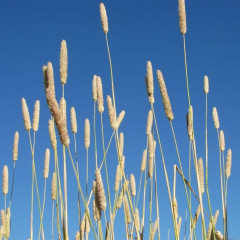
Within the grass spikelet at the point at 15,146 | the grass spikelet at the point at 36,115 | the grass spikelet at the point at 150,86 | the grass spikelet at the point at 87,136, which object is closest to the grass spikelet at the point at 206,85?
the grass spikelet at the point at 150,86

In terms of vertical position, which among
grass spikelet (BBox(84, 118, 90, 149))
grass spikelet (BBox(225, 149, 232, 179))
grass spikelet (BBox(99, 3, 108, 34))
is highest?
grass spikelet (BBox(99, 3, 108, 34))

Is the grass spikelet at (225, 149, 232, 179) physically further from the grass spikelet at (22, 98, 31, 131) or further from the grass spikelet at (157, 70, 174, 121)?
the grass spikelet at (22, 98, 31, 131)

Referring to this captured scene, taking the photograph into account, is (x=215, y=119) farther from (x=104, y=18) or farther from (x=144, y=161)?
(x=104, y=18)

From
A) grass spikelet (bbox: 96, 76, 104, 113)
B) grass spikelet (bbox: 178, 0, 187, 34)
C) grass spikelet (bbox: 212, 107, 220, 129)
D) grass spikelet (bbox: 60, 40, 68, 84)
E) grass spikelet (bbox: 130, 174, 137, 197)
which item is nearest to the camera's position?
grass spikelet (bbox: 60, 40, 68, 84)

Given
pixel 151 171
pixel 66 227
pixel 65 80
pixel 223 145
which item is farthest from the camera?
pixel 223 145

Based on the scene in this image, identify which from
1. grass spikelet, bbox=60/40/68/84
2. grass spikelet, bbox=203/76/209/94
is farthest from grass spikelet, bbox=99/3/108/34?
grass spikelet, bbox=203/76/209/94

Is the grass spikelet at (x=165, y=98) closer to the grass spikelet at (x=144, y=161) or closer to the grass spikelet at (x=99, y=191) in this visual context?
the grass spikelet at (x=99, y=191)

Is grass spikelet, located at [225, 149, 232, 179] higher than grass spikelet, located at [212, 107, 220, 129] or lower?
lower

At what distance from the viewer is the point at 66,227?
4.60 ft

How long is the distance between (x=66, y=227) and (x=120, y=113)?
1144 millimetres

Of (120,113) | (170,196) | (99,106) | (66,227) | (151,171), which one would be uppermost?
(120,113)

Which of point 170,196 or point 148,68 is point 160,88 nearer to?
point 148,68

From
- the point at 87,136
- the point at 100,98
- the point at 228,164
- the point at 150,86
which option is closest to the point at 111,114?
the point at 100,98

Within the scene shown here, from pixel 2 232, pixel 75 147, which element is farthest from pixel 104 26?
pixel 2 232
